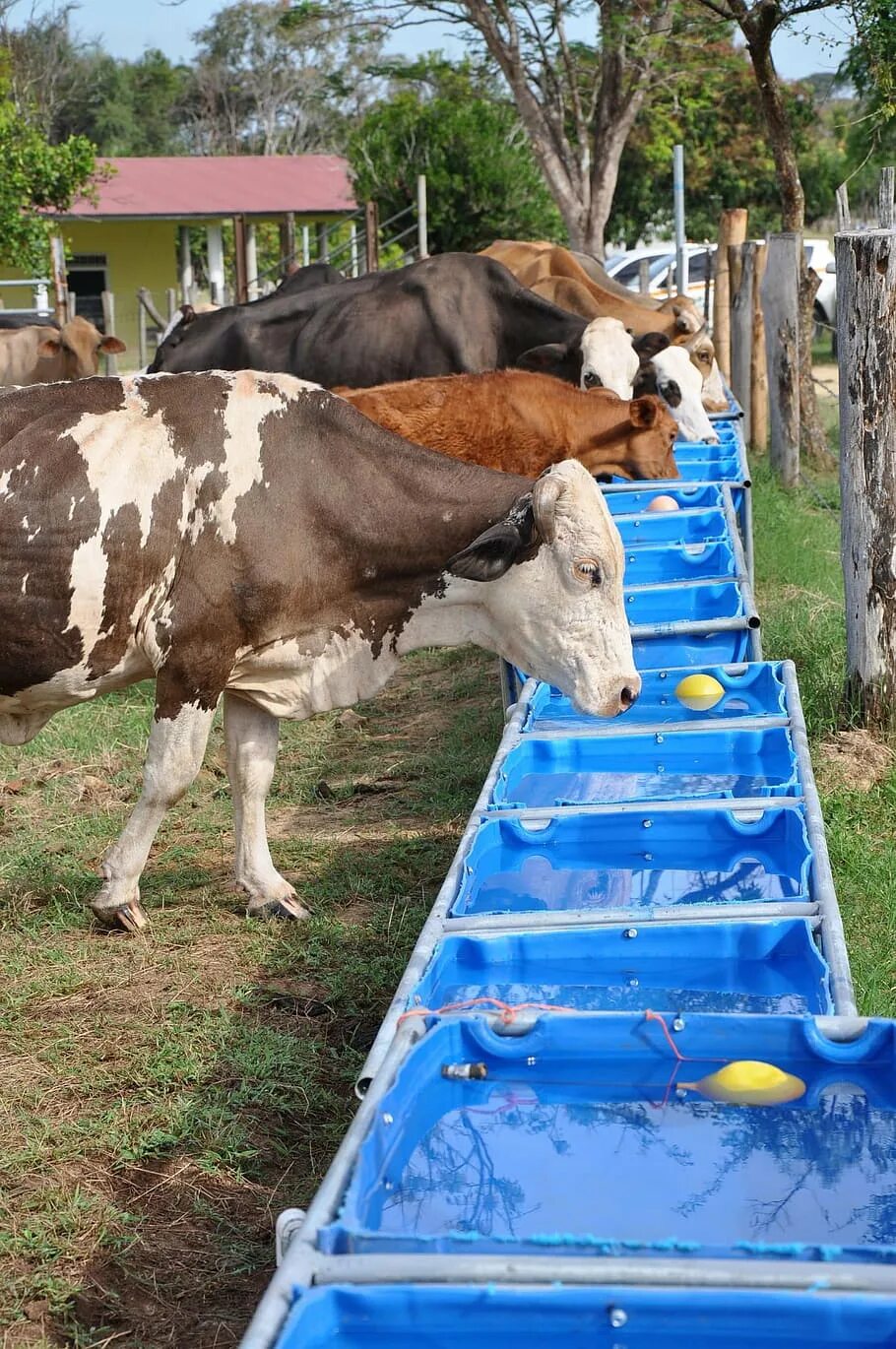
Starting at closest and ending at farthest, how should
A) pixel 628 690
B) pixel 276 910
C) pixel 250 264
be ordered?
pixel 628 690 → pixel 276 910 → pixel 250 264

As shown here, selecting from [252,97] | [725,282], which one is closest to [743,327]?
[725,282]

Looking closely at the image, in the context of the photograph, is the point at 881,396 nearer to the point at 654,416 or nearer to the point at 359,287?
the point at 654,416

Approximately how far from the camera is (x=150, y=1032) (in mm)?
4723

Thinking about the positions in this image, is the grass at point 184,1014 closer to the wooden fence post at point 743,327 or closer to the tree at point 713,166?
the wooden fence post at point 743,327

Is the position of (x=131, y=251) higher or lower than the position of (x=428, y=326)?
higher

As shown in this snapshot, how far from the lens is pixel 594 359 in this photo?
9.41 m

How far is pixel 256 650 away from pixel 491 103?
21.7 m

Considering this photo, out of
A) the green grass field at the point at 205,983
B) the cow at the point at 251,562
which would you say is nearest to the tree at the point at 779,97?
the green grass field at the point at 205,983

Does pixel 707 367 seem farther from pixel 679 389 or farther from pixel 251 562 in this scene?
pixel 251 562

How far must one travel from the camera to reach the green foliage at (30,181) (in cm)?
1983

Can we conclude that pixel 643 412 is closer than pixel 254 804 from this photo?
No

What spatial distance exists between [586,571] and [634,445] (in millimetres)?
2674

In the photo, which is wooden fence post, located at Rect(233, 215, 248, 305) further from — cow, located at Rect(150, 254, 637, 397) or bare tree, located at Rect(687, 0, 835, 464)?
cow, located at Rect(150, 254, 637, 397)

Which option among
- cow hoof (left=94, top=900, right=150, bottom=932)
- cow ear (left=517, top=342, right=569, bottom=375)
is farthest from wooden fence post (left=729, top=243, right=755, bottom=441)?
cow hoof (left=94, top=900, right=150, bottom=932)
